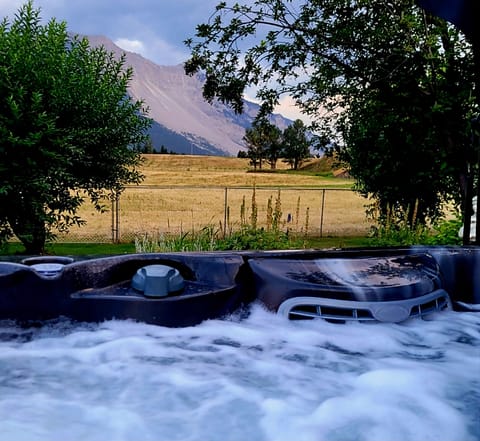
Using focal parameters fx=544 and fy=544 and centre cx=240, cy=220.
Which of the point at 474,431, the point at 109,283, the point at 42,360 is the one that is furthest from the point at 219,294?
the point at 474,431

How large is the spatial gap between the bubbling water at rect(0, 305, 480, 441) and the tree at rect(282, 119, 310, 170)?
14.5 feet

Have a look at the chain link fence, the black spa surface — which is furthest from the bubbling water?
the chain link fence

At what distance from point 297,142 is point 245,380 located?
11422 millimetres

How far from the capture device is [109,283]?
6.84 ft

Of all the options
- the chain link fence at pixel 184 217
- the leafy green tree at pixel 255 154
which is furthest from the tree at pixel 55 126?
the leafy green tree at pixel 255 154

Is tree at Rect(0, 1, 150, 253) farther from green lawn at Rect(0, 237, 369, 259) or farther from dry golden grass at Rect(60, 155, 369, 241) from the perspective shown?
green lawn at Rect(0, 237, 369, 259)

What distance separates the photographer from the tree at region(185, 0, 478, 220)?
456 cm

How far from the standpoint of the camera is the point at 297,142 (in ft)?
42.1

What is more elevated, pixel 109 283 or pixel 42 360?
pixel 109 283

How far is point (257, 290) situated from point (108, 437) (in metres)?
0.88

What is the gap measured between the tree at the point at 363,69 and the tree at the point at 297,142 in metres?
0.71

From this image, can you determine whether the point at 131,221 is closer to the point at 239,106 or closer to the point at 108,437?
the point at 239,106

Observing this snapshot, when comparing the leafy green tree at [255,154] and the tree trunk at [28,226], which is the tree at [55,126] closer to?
the tree trunk at [28,226]

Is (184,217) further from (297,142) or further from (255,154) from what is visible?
(255,154)
